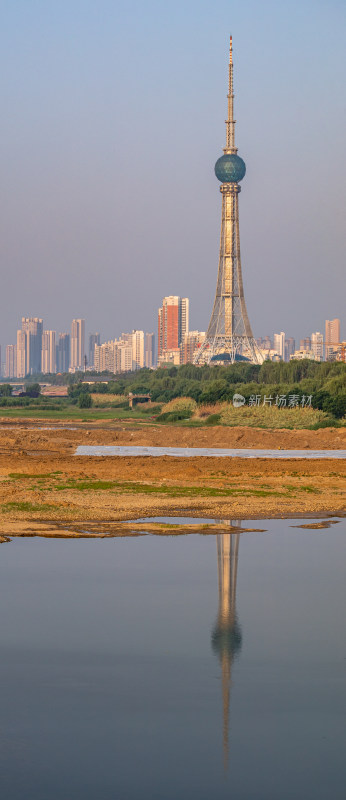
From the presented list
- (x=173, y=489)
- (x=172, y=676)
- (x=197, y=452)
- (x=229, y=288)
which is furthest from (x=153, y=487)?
(x=229, y=288)

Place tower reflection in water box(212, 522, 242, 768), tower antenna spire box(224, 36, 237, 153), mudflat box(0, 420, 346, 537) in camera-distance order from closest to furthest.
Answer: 1. tower reflection in water box(212, 522, 242, 768)
2. mudflat box(0, 420, 346, 537)
3. tower antenna spire box(224, 36, 237, 153)

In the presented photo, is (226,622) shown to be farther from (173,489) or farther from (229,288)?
(229,288)

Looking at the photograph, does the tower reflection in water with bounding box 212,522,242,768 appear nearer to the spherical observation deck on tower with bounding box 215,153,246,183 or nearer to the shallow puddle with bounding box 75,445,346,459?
the shallow puddle with bounding box 75,445,346,459

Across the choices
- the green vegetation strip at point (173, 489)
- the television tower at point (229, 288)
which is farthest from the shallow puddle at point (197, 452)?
the television tower at point (229, 288)

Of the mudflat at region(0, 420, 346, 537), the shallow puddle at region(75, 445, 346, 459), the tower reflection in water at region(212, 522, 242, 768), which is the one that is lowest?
the shallow puddle at region(75, 445, 346, 459)

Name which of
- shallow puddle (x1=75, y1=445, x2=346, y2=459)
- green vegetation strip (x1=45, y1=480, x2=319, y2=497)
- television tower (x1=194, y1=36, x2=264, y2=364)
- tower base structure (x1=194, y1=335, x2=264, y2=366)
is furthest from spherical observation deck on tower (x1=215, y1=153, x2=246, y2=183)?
green vegetation strip (x1=45, y1=480, x2=319, y2=497)

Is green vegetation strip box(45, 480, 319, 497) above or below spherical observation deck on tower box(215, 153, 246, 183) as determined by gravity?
below

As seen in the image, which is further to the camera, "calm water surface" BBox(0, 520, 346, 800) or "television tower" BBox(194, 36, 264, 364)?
"television tower" BBox(194, 36, 264, 364)
